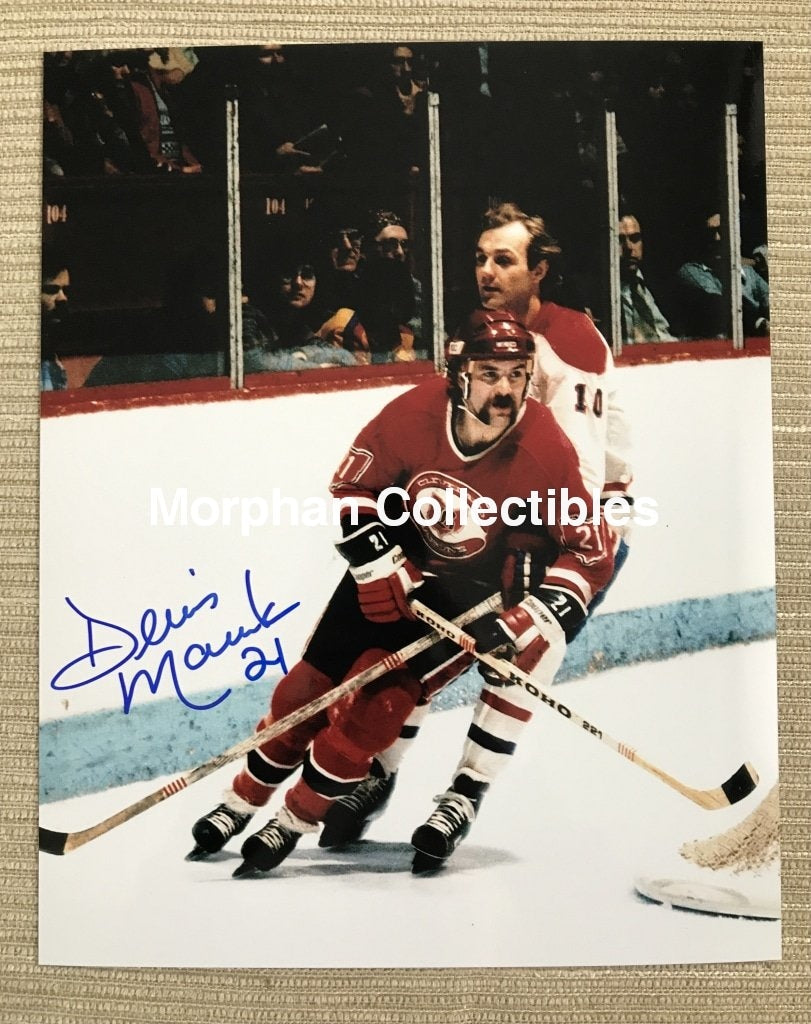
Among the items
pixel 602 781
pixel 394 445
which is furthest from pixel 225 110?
pixel 602 781

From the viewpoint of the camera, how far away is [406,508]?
63 cm

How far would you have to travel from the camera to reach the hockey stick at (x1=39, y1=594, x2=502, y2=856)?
0.62m

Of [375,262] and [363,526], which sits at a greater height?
[375,262]

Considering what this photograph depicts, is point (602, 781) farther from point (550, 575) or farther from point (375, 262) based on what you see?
point (375, 262)

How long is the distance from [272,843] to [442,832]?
0.13 m

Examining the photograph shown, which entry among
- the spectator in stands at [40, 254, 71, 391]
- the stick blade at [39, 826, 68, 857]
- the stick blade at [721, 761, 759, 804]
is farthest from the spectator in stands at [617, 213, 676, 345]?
the stick blade at [39, 826, 68, 857]

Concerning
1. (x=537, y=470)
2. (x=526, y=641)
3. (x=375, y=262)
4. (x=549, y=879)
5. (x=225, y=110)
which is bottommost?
(x=549, y=879)

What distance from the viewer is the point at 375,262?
2.08 feet

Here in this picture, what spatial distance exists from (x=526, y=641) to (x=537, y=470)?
14cm

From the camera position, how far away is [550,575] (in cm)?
62

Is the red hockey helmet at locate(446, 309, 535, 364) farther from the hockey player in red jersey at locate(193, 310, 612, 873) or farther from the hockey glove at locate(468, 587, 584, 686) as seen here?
the hockey glove at locate(468, 587, 584, 686)

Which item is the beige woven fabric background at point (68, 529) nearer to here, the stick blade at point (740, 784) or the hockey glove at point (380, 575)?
the stick blade at point (740, 784)
